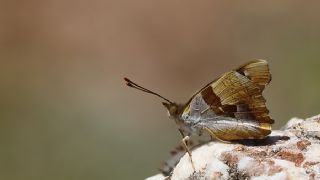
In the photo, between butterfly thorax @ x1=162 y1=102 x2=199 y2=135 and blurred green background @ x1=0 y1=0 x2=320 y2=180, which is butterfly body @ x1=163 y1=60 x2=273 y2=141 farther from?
blurred green background @ x1=0 y1=0 x2=320 y2=180

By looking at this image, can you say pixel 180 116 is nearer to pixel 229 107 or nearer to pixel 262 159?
pixel 229 107

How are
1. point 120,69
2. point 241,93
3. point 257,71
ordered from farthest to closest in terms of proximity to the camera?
1. point 120,69
2. point 241,93
3. point 257,71

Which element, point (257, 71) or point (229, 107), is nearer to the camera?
point (257, 71)

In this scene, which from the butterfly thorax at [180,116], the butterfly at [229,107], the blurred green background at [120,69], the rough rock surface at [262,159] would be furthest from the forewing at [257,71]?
the blurred green background at [120,69]

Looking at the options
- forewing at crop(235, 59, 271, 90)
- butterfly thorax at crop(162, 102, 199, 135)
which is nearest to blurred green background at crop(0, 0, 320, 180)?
butterfly thorax at crop(162, 102, 199, 135)

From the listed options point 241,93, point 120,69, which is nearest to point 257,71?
point 241,93

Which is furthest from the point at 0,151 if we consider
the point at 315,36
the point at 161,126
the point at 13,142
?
the point at 315,36

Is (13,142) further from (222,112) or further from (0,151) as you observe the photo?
(222,112)
